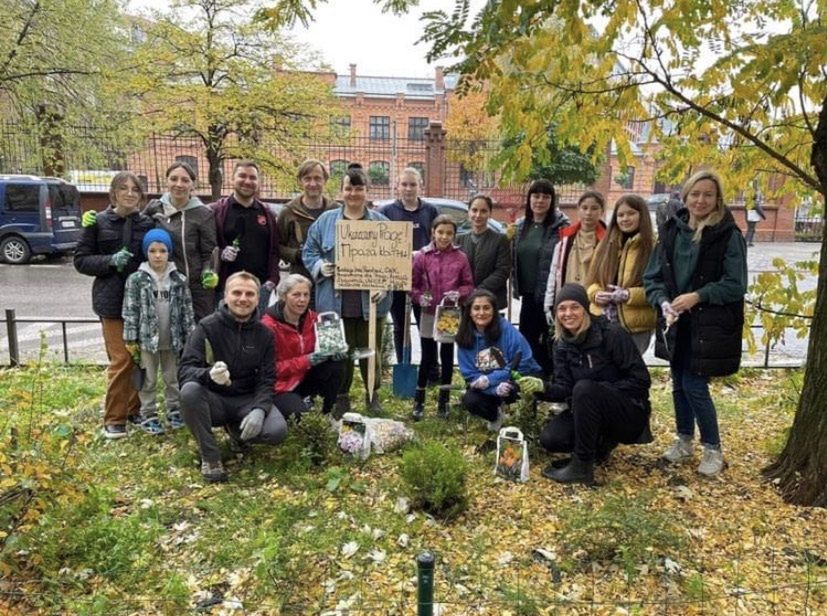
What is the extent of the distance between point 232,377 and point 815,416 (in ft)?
11.8

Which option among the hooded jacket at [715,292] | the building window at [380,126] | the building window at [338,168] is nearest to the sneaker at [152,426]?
the hooded jacket at [715,292]

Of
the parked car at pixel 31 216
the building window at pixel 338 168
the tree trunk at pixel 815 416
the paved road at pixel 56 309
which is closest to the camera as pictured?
the tree trunk at pixel 815 416

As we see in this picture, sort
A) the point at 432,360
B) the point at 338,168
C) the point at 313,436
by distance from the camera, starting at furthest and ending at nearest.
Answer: the point at 338,168 → the point at 432,360 → the point at 313,436

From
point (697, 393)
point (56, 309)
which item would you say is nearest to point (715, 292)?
point (697, 393)

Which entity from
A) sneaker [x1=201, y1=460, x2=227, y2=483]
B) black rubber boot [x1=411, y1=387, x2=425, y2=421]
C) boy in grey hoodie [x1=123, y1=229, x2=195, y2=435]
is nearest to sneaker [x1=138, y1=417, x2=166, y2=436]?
boy in grey hoodie [x1=123, y1=229, x2=195, y2=435]

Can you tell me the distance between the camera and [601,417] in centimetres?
390

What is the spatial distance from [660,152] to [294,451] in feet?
11.3

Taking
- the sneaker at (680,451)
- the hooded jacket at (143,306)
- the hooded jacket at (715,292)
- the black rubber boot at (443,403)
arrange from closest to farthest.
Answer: the hooded jacket at (715,292), the sneaker at (680,451), the hooded jacket at (143,306), the black rubber boot at (443,403)

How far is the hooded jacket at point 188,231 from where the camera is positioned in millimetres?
4797

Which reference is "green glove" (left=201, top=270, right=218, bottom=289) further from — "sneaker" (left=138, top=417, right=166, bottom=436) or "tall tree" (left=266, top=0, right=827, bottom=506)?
"tall tree" (left=266, top=0, right=827, bottom=506)

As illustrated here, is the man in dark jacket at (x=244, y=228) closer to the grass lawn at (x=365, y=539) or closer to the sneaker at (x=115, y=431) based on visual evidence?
the sneaker at (x=115, y=431)

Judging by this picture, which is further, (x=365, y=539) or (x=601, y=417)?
(x=601, y=417)

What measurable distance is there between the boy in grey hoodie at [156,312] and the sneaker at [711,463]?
3730 millimetres

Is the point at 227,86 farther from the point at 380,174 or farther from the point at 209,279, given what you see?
the point at 209,279
